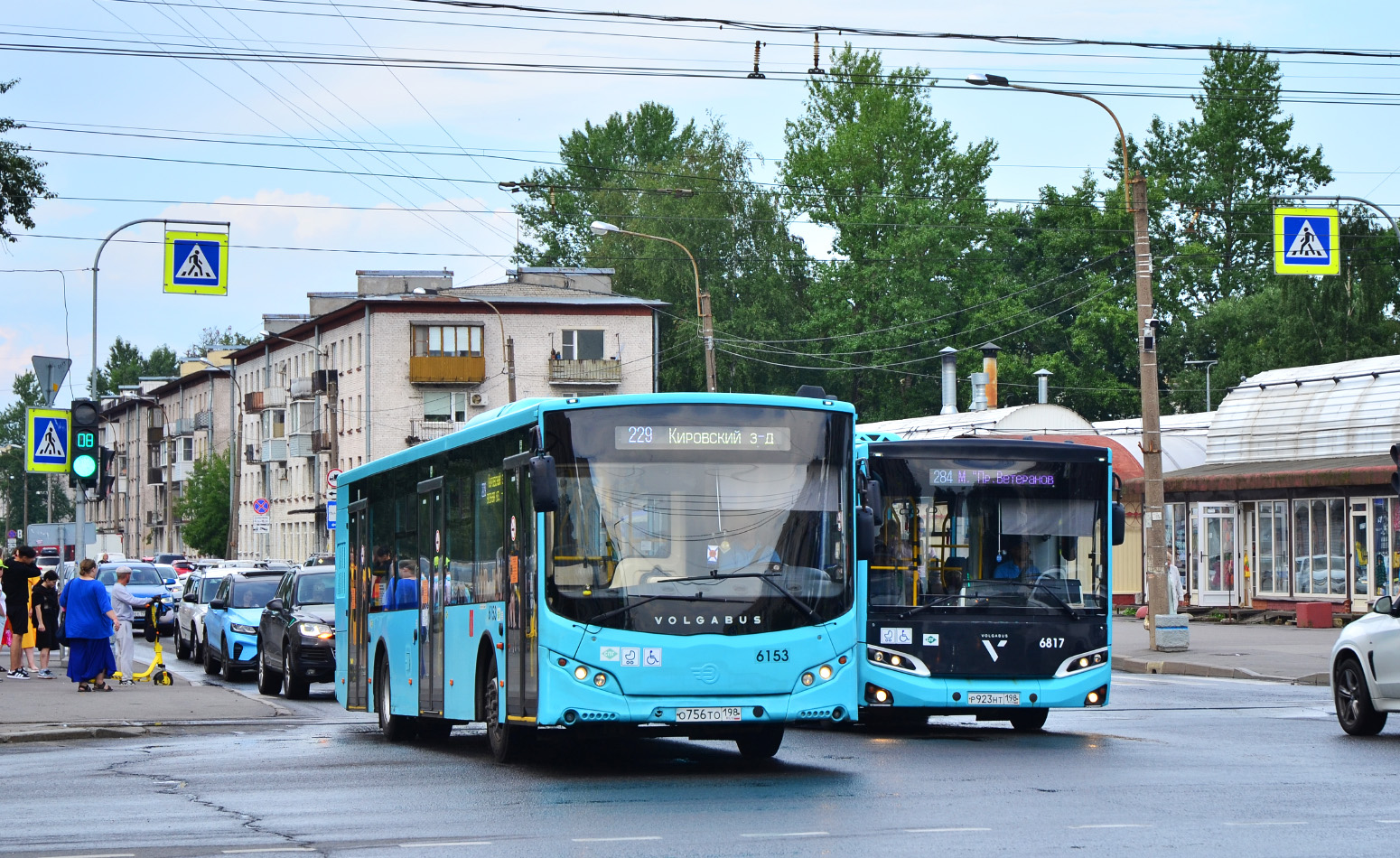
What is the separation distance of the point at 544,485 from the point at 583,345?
226ft

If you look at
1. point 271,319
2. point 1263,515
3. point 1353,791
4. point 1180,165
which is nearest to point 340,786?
point 1353,791

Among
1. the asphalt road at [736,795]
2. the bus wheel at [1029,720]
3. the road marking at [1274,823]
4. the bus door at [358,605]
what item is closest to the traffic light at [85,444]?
the bus door at [358,605]

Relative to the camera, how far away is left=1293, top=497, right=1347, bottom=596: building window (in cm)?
4356

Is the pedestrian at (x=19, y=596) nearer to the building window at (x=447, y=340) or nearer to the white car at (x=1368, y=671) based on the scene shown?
the white car at (x=1368, y=671)

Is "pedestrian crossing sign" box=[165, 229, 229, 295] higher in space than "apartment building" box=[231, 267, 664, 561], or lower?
lower

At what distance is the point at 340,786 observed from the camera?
14133 mm

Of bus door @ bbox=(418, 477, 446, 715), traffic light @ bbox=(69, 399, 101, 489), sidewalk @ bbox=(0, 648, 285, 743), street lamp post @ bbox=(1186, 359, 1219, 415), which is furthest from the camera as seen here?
street lamp post @ bbox=(1186, 359, 1219, 415)

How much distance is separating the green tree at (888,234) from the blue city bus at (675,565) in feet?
208

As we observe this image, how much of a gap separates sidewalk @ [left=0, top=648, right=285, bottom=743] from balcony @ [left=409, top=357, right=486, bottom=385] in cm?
5356

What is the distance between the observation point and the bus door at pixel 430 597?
56.5 ft

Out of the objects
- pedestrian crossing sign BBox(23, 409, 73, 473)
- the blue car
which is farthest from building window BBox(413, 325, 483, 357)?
pedestrian crossing sign BBox(23, 409, 73, 473)

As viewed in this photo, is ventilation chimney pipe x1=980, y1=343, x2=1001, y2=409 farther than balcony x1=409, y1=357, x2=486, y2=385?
No

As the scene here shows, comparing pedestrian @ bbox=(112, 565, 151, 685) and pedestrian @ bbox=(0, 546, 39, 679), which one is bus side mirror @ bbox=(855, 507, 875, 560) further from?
pedestrian @ bbox=(0, 546, 39, 679)

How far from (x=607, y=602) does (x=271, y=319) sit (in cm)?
9389
